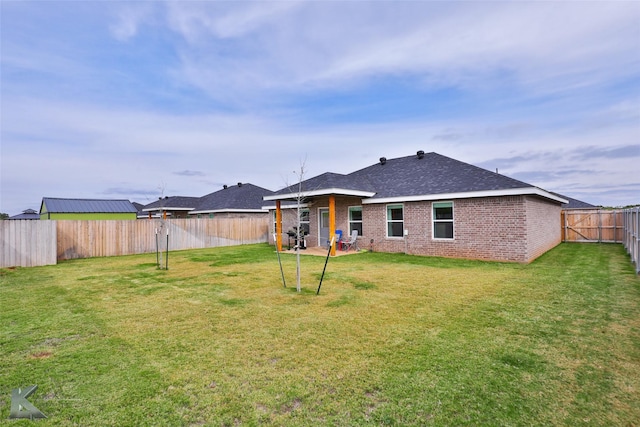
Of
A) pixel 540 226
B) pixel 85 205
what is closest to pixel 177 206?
pixel 85 205

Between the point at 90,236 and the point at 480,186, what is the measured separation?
61.6 ft

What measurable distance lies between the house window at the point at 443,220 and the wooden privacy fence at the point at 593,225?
1208 cm

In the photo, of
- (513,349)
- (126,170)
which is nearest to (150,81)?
(126,170)

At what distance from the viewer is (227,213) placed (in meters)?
27.6

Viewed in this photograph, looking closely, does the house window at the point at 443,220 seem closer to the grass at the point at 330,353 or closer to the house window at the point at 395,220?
the house window at the point at 395,220

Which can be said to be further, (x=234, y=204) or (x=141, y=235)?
(x=234, y=204)

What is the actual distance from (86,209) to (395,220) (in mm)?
23035

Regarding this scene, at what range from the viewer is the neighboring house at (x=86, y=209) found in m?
22.1

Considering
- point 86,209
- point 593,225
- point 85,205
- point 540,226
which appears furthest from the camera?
point 85,205

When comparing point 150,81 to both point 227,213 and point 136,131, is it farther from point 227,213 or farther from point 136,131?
point 227,213

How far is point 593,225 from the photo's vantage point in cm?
1888

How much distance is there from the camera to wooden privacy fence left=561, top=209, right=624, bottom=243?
18047 mm

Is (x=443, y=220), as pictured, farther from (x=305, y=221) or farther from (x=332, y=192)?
(x=305, y=221)

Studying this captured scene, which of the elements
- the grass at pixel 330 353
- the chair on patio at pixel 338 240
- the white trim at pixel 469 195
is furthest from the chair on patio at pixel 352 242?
the grass at pixel 330 353
